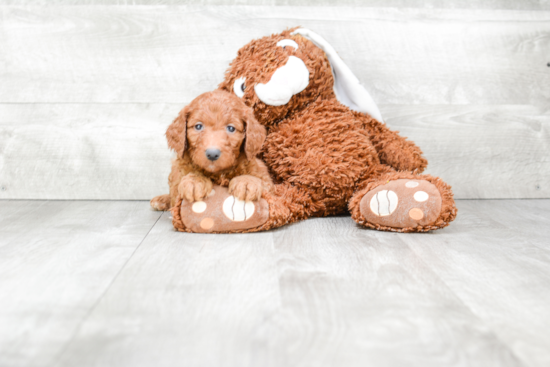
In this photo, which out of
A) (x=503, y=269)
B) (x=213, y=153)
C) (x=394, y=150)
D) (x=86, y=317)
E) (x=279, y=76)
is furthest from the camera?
(x=394, y=150)

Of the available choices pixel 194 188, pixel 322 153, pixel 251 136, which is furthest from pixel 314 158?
pixel 194 188

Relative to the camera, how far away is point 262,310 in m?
0.64

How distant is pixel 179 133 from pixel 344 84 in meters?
0.49

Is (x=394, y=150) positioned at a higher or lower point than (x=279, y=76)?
lower

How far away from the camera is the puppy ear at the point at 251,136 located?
1.03m

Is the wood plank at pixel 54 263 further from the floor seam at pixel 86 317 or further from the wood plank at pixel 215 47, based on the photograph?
the wood plank at pixel 215 47

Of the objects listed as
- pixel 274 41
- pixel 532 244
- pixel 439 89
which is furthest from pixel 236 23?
pixel 532 244

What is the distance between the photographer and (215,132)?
1000 millimetres

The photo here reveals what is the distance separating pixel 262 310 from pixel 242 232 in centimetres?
41

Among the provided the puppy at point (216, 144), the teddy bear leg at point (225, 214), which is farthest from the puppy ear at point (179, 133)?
the teddy bear leg at point (225, 214)

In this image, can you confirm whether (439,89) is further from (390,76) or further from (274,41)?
(274,41)

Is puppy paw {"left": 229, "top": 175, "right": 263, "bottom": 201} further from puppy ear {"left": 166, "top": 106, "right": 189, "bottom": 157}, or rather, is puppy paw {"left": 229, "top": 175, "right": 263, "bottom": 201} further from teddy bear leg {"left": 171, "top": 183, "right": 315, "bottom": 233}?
puppy ear {"left": 166, "top": 106, "right": 189, "bottom": 157}

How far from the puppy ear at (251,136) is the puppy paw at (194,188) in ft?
0.39

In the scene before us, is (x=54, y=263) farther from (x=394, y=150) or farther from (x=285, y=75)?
(x=394, y=150)
